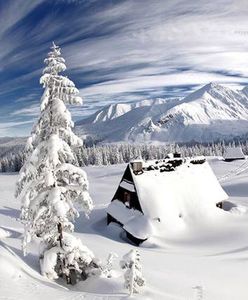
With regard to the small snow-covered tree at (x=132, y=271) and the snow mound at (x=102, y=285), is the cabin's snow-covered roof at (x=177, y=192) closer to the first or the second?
the snow mound at (x=102, y=285)

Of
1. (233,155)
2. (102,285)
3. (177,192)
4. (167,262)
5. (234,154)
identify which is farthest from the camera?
(234,154)

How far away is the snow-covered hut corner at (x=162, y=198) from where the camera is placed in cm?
3769

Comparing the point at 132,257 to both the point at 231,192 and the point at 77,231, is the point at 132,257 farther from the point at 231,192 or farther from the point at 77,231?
the point at 231,192

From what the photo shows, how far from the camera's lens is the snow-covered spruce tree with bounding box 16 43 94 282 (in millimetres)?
18828

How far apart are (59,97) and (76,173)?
3.83m

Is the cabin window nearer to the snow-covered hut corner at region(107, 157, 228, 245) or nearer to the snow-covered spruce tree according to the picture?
the snow-covered hut corner at region(107, 157, 228, 245)

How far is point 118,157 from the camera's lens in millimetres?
172125

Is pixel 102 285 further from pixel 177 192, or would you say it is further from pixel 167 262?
pixel 177 192

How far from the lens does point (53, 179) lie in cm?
1909

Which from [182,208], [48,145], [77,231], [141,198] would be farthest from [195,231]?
[48,145]

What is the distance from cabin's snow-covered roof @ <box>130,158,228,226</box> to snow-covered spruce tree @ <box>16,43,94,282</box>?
18.7 metres

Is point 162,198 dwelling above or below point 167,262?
above

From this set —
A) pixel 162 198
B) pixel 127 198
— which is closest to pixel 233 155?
pixel 127 198

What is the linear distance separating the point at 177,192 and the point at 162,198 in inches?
88.3
